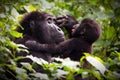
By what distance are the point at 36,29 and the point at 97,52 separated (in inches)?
49.0

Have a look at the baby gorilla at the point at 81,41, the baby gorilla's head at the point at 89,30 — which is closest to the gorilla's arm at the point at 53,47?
the baby gorilla at the point at 81,41

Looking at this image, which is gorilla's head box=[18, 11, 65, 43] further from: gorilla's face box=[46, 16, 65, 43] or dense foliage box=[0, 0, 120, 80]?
dense foliage box=[0, 0, 120, 80]

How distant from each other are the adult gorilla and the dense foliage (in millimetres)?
143

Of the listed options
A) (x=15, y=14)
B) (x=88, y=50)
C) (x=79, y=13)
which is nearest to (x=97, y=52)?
(x=88, y=50)

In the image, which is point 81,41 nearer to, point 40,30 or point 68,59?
point 40,30

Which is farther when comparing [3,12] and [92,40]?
[92,40]

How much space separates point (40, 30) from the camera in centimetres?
464

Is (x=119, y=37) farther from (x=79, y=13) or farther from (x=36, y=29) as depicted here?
(x=36, y=29)

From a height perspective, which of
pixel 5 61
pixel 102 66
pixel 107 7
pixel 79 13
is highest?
pixel 79 13

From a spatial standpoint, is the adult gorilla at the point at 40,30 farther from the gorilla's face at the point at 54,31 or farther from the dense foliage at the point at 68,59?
the dense foliage at the point at 68,59

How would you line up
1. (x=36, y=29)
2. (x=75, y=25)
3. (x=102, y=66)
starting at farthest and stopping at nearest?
(x=75, y=25) < (x=36, y=29) < (x=102, y=66)

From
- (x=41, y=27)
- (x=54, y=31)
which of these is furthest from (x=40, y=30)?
(x=54, y=31)

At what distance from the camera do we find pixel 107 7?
4.79 metres

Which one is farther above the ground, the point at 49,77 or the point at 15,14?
the point at 15,14
